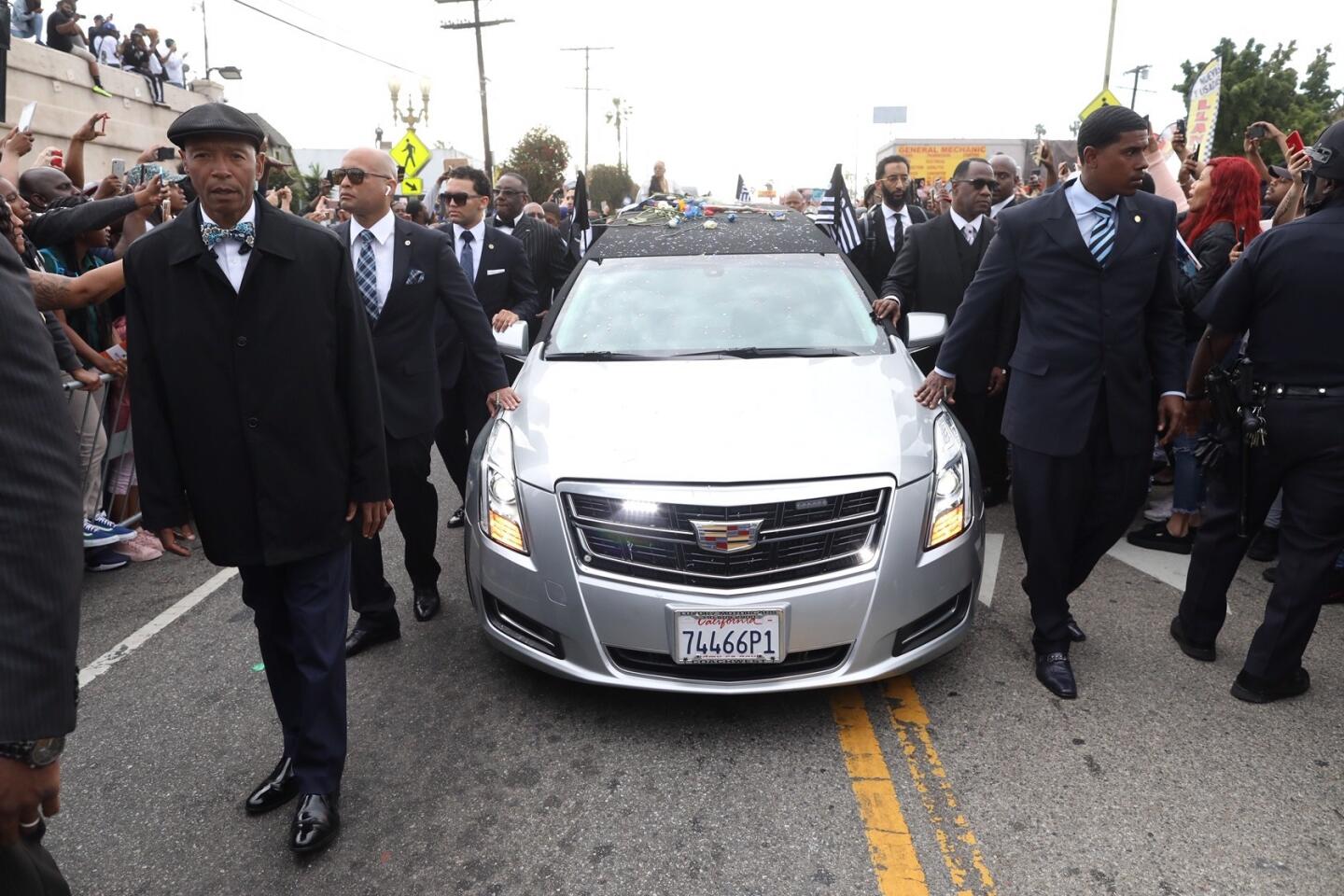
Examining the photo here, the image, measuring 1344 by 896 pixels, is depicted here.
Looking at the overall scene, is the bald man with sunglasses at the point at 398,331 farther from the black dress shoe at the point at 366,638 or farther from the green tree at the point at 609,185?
the green tree at the point at 609,185

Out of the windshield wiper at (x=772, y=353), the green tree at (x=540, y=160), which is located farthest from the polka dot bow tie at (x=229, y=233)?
the green tree at (x=540, y=160)

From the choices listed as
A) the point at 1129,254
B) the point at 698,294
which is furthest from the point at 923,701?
the point at 698,294

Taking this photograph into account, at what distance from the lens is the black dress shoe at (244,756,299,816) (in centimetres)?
291

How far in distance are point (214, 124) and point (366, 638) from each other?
2.33 meters

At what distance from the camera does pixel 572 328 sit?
447cm

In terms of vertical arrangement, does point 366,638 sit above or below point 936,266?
below

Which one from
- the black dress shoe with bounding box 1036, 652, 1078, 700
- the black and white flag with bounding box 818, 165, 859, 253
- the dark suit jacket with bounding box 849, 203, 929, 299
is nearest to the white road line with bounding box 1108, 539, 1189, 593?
the black dress shoe with bounding box 1036, 652, 1078, 700

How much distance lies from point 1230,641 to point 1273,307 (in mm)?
1495

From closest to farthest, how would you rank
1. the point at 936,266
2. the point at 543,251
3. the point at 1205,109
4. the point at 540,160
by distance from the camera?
1. the point at 936,266
2. the point at 543,251
3. the point at 1205,109
4. the point at 540,160

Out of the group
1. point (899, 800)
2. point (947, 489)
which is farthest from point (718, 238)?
point (899, 800)

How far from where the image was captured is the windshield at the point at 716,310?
4.22 m

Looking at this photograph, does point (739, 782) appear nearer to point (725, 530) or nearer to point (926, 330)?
point (725, 530)

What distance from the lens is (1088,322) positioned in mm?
3510

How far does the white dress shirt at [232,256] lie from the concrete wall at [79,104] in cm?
1735
